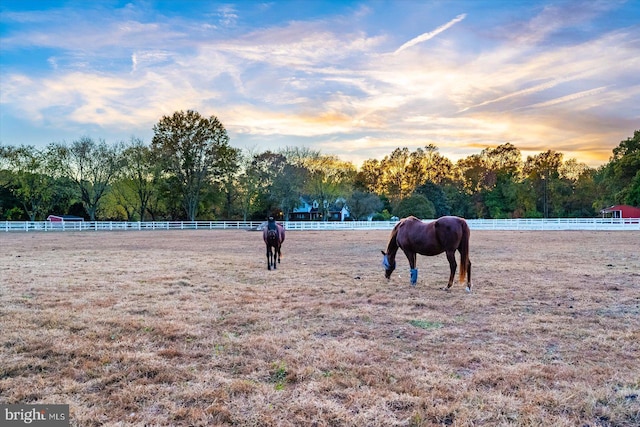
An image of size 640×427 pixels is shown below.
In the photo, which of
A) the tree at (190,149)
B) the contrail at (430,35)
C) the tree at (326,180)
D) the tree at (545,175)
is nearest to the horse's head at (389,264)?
the contrail at (430,35)

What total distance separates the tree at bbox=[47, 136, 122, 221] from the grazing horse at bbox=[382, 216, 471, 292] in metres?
44.3

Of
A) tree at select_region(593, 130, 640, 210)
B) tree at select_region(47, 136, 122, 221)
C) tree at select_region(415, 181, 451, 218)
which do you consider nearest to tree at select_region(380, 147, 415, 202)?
tree at select_region(415, 181, 451, 218)

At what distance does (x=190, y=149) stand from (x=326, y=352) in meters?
42.3

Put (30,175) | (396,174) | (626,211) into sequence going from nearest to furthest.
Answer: (626,211) < (30,175) < (396,174)

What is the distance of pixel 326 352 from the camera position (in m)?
3.70

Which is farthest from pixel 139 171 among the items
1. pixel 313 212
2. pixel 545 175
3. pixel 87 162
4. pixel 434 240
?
pixel 545 175

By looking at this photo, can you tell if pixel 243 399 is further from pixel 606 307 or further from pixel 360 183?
pixel 360 183

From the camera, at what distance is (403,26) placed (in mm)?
13258

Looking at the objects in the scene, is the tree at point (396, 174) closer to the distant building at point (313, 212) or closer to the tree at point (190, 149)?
the distant building at point (313, 212)

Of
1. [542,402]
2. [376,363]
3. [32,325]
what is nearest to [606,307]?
[542,402]

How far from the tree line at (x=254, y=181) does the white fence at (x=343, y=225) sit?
6.02 meters

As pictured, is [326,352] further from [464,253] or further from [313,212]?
[313,212]

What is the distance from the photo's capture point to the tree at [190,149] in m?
41.9

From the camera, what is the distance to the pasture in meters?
2.61
